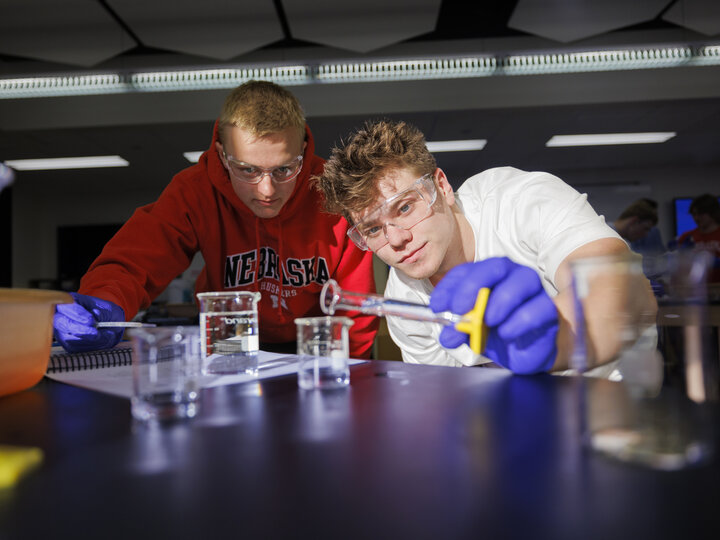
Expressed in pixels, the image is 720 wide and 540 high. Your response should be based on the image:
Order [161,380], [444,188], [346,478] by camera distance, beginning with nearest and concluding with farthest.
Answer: [346,478], [161,380], [444,188]

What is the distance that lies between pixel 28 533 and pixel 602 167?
886 centimetres

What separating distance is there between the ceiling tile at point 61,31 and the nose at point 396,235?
351cm

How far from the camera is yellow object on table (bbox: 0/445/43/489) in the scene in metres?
0.41

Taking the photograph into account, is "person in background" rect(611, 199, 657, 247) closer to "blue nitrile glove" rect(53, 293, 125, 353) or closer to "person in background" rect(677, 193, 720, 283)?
"person in background" rect(677, 193, 720, 283)

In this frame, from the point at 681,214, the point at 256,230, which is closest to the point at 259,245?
the point at 256,230

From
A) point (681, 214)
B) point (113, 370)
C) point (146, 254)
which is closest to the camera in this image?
point (113, 370)

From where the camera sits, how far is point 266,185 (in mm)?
1556

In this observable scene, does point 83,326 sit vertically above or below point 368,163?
below

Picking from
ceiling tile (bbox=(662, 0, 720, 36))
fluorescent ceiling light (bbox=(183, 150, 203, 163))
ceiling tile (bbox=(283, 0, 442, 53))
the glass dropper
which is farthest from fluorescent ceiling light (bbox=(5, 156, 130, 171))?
the glass dropper

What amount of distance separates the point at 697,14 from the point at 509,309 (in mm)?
4542

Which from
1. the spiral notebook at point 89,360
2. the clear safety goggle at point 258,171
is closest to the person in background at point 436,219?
the clear safety goggle at point 258,171

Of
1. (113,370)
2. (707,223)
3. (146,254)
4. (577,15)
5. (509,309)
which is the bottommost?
(113,370)

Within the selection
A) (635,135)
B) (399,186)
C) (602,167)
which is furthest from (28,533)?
(602,167)

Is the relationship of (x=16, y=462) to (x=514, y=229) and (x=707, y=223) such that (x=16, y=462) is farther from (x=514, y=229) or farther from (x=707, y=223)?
(x=707, y=223)
